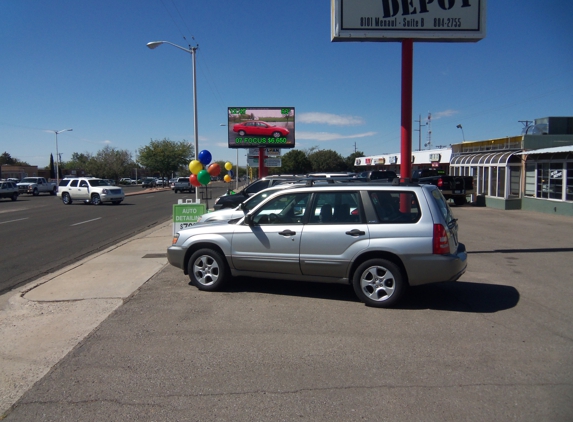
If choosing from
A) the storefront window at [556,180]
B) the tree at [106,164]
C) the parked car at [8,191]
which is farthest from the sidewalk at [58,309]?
the tree at [106,164]

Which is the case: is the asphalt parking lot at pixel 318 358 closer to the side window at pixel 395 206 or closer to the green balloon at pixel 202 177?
the side window at pixel 395 206

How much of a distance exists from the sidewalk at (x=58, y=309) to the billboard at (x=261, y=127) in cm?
2419

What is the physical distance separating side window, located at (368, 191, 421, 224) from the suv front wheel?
2.03ft

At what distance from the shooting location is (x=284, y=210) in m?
7.25

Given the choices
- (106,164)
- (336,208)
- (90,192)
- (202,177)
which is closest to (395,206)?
(336,208)

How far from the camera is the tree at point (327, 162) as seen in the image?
71.2 metres

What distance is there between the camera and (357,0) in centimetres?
1234

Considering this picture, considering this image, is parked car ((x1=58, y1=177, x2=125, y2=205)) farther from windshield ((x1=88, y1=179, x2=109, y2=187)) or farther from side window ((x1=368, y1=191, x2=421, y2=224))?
side window ((x1=368, y1=191, x2=421, y2=224))

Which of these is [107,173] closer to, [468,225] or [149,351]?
[468,225]

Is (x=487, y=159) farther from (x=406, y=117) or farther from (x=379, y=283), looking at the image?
(x=379, y=283)

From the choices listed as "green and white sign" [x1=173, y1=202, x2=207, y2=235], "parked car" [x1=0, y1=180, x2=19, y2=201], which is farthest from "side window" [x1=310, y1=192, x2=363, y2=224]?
"parked car" [x1=0, y1=180, x2=19, y2=201]

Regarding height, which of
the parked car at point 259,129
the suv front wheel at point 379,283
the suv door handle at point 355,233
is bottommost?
the suv front wheel at point 379,283

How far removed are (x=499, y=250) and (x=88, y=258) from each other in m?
9.71

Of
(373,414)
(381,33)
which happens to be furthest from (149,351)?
(381,33)
